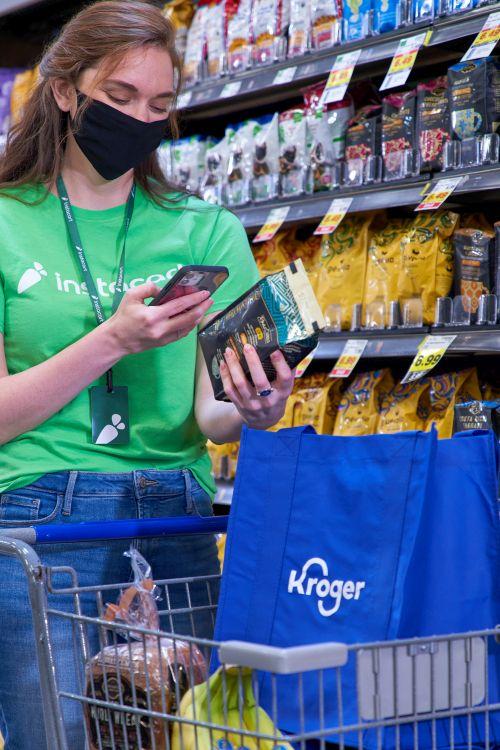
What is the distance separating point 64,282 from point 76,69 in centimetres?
35

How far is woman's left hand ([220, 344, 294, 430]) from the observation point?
4.59 feet

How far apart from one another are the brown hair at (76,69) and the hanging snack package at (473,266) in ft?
4.30

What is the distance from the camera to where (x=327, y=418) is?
3453 mm

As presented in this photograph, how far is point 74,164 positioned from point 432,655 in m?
1.03

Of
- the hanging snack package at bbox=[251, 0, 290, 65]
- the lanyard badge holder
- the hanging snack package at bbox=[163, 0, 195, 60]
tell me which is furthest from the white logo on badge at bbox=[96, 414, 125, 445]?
the hanging snack package at bbox=[163, 0, 195, 60]

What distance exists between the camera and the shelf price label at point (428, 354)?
2768 millimetres

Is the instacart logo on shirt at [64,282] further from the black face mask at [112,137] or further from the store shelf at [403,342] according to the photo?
the store shelf at [403,342]

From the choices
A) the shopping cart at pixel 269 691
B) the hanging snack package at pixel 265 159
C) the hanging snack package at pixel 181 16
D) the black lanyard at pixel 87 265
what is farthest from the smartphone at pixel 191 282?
the hanging snack package at pixel 181 16

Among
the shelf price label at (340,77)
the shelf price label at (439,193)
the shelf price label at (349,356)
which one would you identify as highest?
the shelf price label at (340,77)

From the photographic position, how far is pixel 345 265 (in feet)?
10.9

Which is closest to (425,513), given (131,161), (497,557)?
(497,557)

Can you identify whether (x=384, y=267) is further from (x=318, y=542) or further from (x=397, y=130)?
(x=318, y=542)

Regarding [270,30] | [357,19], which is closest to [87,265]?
[357,19]

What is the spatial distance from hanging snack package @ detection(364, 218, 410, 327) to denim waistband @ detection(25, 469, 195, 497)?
1.59 meters
